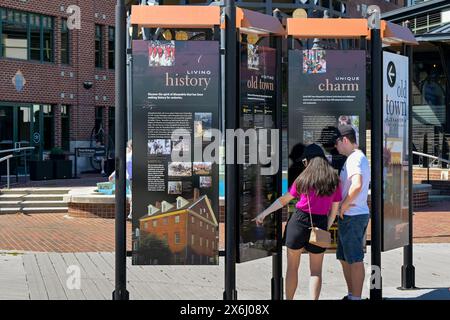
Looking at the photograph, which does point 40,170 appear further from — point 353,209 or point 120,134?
point 353,209

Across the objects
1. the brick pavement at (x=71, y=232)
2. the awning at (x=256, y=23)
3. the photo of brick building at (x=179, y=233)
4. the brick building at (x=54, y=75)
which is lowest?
the brick pavement at (x=71, y=232)

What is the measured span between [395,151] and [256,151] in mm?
1825

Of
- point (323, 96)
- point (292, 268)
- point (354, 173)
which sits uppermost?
point (323, 96)

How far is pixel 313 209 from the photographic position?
6.32 m

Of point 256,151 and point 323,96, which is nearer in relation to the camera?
point 256,151

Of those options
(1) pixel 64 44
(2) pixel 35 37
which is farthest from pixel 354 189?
(1) pixel 64 44

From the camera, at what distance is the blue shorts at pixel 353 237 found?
6.50m

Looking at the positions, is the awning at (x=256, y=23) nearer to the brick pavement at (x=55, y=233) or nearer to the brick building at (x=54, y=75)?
the brick pavement at (x=55, y=233)

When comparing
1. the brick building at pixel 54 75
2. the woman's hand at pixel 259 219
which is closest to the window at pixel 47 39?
the brick building at pixel 54 75

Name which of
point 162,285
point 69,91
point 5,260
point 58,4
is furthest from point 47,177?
point 162,285

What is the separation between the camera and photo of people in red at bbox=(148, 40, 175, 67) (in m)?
6.27

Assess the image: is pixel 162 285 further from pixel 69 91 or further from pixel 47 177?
pixel 69 91

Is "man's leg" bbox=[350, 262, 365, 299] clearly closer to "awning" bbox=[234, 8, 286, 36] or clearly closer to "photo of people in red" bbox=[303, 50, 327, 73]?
"photo of people in red" bbox=[303, 50, 327, 73]

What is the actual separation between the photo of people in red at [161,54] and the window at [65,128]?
21.7 meters
